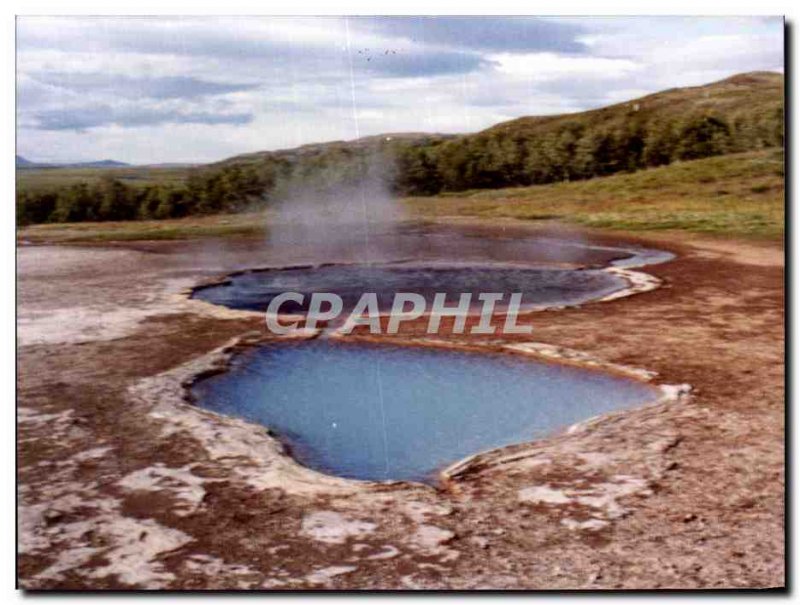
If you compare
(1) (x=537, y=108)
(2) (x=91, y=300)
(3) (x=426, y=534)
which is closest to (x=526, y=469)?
(3) (x=426, y=534)

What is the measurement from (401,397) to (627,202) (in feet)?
5.20

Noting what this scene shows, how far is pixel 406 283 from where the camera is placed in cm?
524

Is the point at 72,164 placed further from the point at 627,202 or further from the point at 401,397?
the point at 627,202

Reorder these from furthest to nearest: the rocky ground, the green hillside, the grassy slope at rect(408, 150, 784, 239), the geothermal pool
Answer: the grassy slope at rect(408, 150, 784, 239), the geothermal pool, the green hillside, the rocky ground

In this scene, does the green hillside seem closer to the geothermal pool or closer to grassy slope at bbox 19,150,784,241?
grassy slope at bbox 19,150,784,241

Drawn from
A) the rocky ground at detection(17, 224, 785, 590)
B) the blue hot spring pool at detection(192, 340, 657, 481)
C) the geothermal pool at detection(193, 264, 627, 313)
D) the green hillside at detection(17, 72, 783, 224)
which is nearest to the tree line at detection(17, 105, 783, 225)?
the green hillside at detection(17, 72, 783, 224)

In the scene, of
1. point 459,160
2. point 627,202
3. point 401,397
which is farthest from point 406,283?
point 627,202

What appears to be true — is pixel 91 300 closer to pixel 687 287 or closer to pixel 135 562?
pixel 135 562

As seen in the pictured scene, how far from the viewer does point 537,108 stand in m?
5.10

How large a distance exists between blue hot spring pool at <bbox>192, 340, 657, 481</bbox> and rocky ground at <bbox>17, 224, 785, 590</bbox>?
0.36 feet

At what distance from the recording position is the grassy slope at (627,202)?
17.6 ft

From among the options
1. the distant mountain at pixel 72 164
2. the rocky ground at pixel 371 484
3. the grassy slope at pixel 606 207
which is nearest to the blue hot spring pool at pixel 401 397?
the rocky ground at pixel 371 484

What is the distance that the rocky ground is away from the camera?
4.41 metres

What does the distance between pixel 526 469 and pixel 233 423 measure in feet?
4.70
